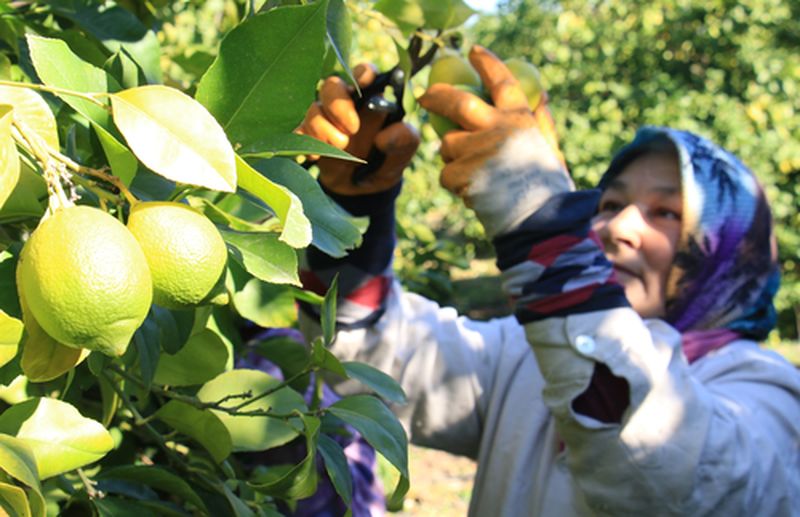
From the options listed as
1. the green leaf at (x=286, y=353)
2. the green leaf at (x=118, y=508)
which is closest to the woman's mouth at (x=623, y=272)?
the green leaf at (x=286, y=353)

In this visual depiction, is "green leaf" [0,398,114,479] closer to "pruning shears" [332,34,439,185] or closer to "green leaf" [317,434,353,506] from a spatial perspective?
"green leaf" [317,434,353,506]

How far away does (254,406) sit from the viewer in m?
0.85

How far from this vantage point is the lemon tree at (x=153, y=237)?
455mm

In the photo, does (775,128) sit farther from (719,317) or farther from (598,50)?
(719,317)

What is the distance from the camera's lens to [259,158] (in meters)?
0.62

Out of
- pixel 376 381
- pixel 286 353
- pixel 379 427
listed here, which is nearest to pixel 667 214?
pixel 286 353

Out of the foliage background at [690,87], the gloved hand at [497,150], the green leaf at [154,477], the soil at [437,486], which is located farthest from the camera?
the foliage background at [690,87]

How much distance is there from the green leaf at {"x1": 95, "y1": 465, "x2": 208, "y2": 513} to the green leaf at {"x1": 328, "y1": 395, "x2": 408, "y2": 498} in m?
0.14

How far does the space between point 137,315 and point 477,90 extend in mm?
841

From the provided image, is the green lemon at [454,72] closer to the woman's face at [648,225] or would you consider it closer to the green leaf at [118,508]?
the woman's face at [648,225]

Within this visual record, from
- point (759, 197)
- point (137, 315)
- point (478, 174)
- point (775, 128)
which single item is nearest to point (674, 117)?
point (775, 128)

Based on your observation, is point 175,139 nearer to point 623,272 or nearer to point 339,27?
point 339,27

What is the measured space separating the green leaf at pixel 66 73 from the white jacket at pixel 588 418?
0.85m

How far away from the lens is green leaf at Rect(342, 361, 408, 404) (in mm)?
815
